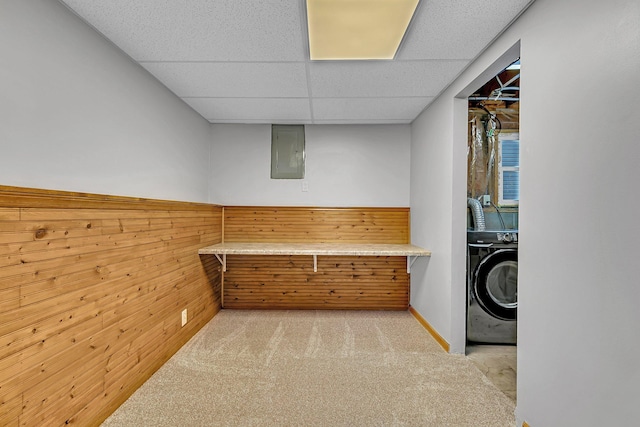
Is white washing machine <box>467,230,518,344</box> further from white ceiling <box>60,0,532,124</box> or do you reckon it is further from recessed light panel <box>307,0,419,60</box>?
recessed light panel <box>307,0,419,60</box>

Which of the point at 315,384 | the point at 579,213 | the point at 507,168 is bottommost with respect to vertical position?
the point at 315,384

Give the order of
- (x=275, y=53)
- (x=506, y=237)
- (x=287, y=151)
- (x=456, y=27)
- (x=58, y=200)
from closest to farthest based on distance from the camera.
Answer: (x=58, y=200)
(x=456, y=27)
(x=275, y=53)
(x=506, y=237)
(x=287, y=151)

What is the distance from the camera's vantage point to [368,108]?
331 cm

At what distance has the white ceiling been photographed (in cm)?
173

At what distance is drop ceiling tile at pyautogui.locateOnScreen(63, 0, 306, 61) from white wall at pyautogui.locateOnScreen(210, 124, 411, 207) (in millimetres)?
1729

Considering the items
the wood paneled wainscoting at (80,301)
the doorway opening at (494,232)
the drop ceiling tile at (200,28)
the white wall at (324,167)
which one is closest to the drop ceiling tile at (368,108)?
the white wall at (324,167)

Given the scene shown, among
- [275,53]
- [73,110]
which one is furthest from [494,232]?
[73,110]

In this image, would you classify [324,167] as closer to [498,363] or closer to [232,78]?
[232,78]

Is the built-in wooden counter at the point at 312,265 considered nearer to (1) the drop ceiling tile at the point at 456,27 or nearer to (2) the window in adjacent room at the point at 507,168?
(2) the window in adjacent room at the point at 507,168

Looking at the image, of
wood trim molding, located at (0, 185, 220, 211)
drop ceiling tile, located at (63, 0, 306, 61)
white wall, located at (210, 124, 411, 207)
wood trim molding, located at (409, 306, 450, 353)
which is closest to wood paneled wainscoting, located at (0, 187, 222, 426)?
wood trim molding, located at (0, 185, 220, 211)

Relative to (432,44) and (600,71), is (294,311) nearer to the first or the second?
(432,44)

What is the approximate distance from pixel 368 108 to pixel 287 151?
3.80 ft

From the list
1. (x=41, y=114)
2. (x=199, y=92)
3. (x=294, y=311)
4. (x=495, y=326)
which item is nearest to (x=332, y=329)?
(x=294, y=311)

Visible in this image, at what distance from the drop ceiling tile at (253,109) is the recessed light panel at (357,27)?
3.17 feet
